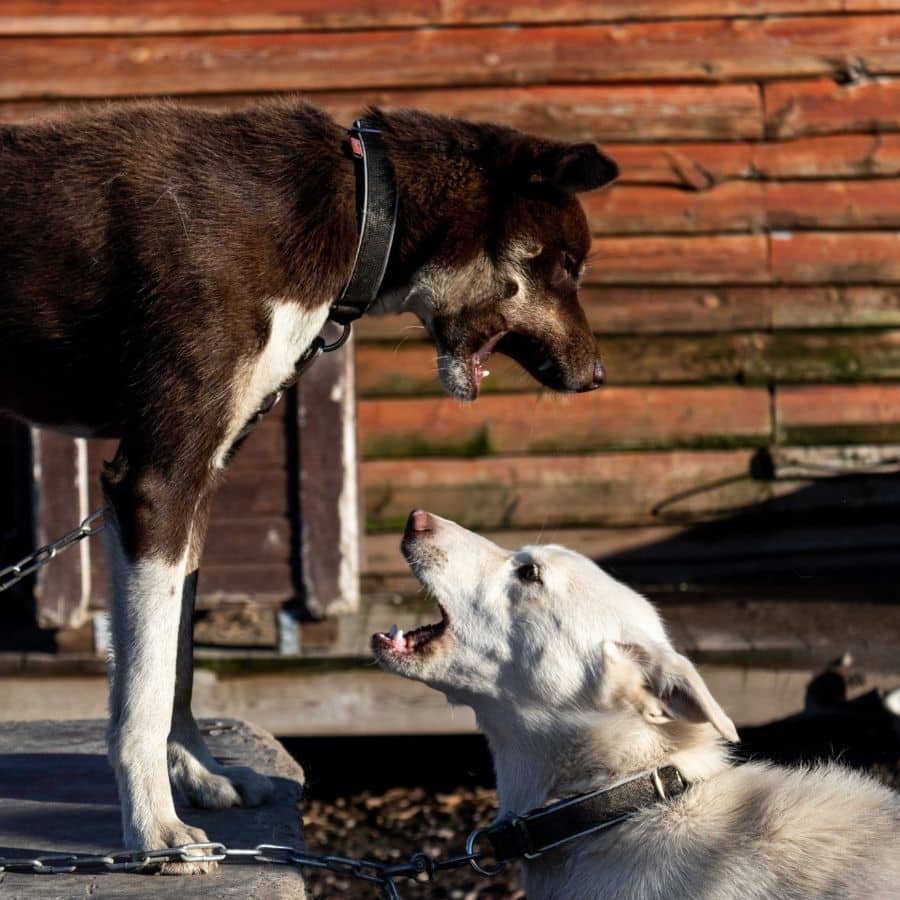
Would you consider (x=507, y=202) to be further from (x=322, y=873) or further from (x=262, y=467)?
(x=322, y=873)

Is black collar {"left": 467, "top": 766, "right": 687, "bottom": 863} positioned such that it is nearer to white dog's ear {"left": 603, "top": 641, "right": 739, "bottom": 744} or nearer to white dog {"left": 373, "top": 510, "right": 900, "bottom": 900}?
white dog {"left": 373, "top": 510, "right": 900, "bottom": 900}

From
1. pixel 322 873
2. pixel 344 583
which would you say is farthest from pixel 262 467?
pixel 322 873

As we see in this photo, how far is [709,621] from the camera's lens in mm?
6484

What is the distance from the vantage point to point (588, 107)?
6.98 metres

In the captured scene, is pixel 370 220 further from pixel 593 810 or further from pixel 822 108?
pixel 822 108

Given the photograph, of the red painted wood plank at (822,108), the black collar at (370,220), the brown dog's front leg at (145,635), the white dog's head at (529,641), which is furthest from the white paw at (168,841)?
the red painted wood plank at (822,108)

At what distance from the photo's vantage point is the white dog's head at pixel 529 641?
333cm

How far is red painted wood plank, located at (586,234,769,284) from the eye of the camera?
712cm

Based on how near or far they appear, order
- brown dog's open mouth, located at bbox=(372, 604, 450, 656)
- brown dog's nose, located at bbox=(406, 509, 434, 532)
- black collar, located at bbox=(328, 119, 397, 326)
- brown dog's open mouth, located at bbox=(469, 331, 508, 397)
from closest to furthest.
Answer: brown dog's open mouth, located at bbox=(372, 604, 450, 656), brown dog's nose, located at bbox=(406, 509, 434, 532), black collar, located at bbox=(328, 119, 397, 326), brown dog's open mouth, located at bbox=(469, 331, 508, 397)

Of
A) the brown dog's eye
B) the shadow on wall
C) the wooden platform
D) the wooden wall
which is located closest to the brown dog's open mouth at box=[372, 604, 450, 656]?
the wooden platform

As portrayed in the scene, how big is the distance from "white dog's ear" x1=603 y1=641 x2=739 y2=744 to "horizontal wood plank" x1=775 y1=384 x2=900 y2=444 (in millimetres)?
4080

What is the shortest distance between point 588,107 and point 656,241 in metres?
0.73

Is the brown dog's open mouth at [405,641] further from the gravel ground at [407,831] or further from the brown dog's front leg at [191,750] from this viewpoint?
the gravel ground at [407,831]

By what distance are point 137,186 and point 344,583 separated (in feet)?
10.7
